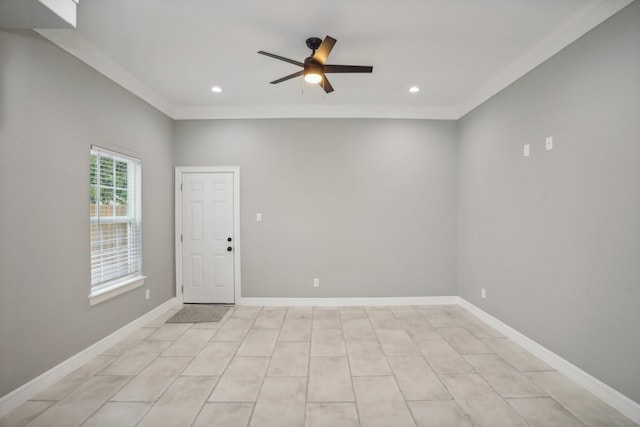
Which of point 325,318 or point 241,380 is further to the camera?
point 325,318

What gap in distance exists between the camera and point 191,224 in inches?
166

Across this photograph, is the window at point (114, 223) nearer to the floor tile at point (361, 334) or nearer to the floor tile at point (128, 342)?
the floor tile at point (128, 342)

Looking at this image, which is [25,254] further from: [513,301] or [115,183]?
[513,301]

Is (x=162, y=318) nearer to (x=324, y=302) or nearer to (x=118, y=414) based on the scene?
(x=118, y=414)

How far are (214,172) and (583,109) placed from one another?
414 centimetres

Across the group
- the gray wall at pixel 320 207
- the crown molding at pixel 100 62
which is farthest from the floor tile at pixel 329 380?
the crown molding at pixel 100 62

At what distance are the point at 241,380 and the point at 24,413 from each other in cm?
142

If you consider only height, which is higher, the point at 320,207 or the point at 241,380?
the point at 320,207

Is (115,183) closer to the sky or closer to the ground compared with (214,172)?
closer to the ground

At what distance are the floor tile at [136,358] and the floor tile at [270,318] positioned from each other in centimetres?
102

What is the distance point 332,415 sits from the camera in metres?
1.92

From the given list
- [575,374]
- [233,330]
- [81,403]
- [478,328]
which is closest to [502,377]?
[575,374]

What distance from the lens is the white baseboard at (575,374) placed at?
1.91 meters

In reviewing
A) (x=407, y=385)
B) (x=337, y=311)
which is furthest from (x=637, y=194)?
(x=337, y=311)
